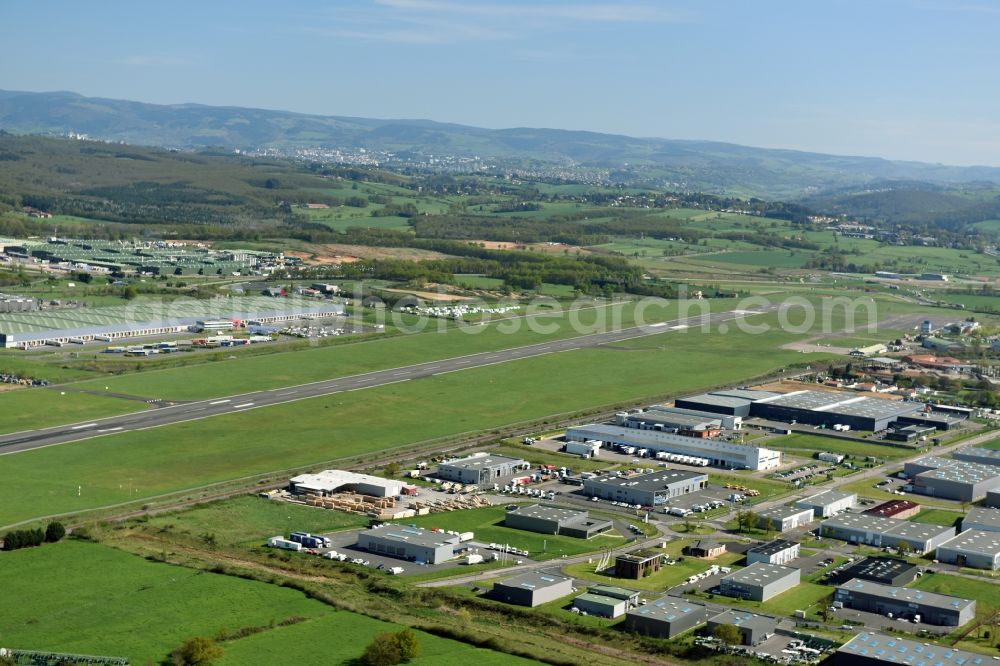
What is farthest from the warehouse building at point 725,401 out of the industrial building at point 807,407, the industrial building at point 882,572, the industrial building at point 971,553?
the industrial building at point 882,572

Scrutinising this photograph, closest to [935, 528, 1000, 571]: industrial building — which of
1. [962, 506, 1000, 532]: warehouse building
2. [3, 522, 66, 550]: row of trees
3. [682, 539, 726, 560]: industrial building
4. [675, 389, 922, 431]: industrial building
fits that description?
[962, 506, 1000, 532]: warehouse building

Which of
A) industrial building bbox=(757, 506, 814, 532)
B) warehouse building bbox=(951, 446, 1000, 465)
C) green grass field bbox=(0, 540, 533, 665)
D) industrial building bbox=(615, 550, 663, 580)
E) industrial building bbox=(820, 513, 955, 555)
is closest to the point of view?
green grass field bbox=(0, 540, 533, 665)

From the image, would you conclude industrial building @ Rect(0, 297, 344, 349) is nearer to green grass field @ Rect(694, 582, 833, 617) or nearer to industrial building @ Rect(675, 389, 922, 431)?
industrial building @ Rect(675, 389, 922, 431)

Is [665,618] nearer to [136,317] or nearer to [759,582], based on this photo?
[759,582]

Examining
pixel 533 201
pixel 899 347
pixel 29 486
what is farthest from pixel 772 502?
pixel 533 201

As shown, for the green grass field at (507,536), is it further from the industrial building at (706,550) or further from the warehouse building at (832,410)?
the warehouse building at (832,410)
